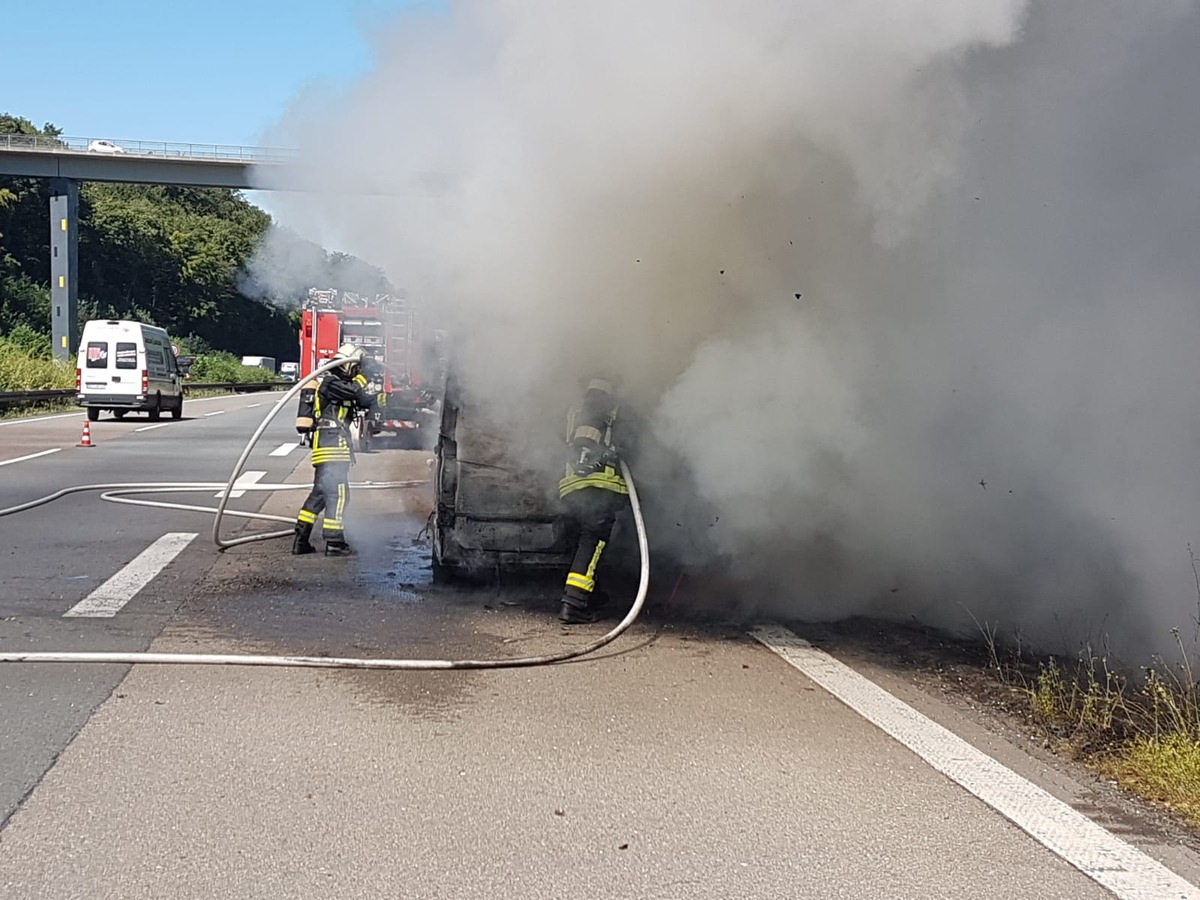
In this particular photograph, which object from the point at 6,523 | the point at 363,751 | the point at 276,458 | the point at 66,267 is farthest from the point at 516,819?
the point at 66,267

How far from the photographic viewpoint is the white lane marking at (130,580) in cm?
709

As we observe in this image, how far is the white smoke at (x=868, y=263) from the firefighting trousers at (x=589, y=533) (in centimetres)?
59

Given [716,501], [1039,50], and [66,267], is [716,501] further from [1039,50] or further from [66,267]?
[66,267]

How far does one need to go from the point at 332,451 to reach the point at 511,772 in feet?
17.2

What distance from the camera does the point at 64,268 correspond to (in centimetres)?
4512

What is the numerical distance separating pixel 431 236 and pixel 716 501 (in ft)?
8.01

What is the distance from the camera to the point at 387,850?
3725 mm

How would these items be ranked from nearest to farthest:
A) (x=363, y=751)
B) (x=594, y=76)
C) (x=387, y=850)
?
(x=387, y=850), (x=363, y=751), (x=594, y=76)

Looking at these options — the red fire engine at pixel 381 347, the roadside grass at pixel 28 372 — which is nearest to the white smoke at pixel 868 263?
the red fire engine at pixel 381 347

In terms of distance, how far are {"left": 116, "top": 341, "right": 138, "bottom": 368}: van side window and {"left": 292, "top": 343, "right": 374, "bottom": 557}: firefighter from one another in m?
19.1

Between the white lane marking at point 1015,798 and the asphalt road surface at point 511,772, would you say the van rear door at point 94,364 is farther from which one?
the white lane marking at point 1015,798

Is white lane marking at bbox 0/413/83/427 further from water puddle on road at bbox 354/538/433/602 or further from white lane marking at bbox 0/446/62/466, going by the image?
water puddle on road at bbox 354/538/433/602

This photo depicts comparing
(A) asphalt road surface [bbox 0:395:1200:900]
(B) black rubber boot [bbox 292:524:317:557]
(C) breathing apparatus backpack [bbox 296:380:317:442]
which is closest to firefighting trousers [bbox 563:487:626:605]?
(A) asphalt road surface [bbox 0:395:1200:900]

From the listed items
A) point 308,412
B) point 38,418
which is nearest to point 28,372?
point 38,418
